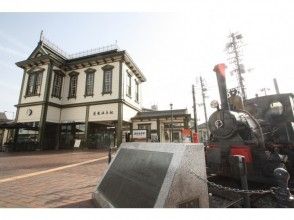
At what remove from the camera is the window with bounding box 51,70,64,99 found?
19359mm

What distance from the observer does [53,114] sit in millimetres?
19016

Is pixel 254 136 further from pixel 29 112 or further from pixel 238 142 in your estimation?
pixel 29 112

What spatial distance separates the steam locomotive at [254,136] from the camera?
482 centimetres

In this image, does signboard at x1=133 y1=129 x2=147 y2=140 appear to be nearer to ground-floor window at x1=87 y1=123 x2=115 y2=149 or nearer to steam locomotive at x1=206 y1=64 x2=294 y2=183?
ground-floor window at x1=87 y1=123 x2=115 y2=149

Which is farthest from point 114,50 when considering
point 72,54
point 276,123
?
point 276,123

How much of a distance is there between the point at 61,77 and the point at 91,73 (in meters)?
3.41

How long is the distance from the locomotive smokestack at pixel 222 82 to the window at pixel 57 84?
1717 centimetres

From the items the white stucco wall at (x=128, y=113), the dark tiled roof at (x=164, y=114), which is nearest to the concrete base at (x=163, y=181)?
the white stucco wall at (x=128, y=113)

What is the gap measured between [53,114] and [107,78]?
6381 millimetres

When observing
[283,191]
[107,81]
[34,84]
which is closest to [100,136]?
[107,81]

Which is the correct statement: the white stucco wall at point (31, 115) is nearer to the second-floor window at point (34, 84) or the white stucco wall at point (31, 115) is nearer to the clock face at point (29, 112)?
the clock face at point (29, 112)

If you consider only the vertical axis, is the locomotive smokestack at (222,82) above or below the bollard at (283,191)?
above

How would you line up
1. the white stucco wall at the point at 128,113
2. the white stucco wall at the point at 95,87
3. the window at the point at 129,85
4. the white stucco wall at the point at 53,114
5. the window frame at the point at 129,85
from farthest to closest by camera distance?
the window at the point at 129,85 → the window frame at the point at 129,85 → the white stucco wall at the point at 53,114 → the white stucco wall at the point at 128,113 → the white stucco wall at the point at 95,87

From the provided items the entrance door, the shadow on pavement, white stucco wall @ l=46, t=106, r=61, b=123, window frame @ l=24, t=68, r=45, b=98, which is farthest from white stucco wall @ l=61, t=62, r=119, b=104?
the shadow on pavement
